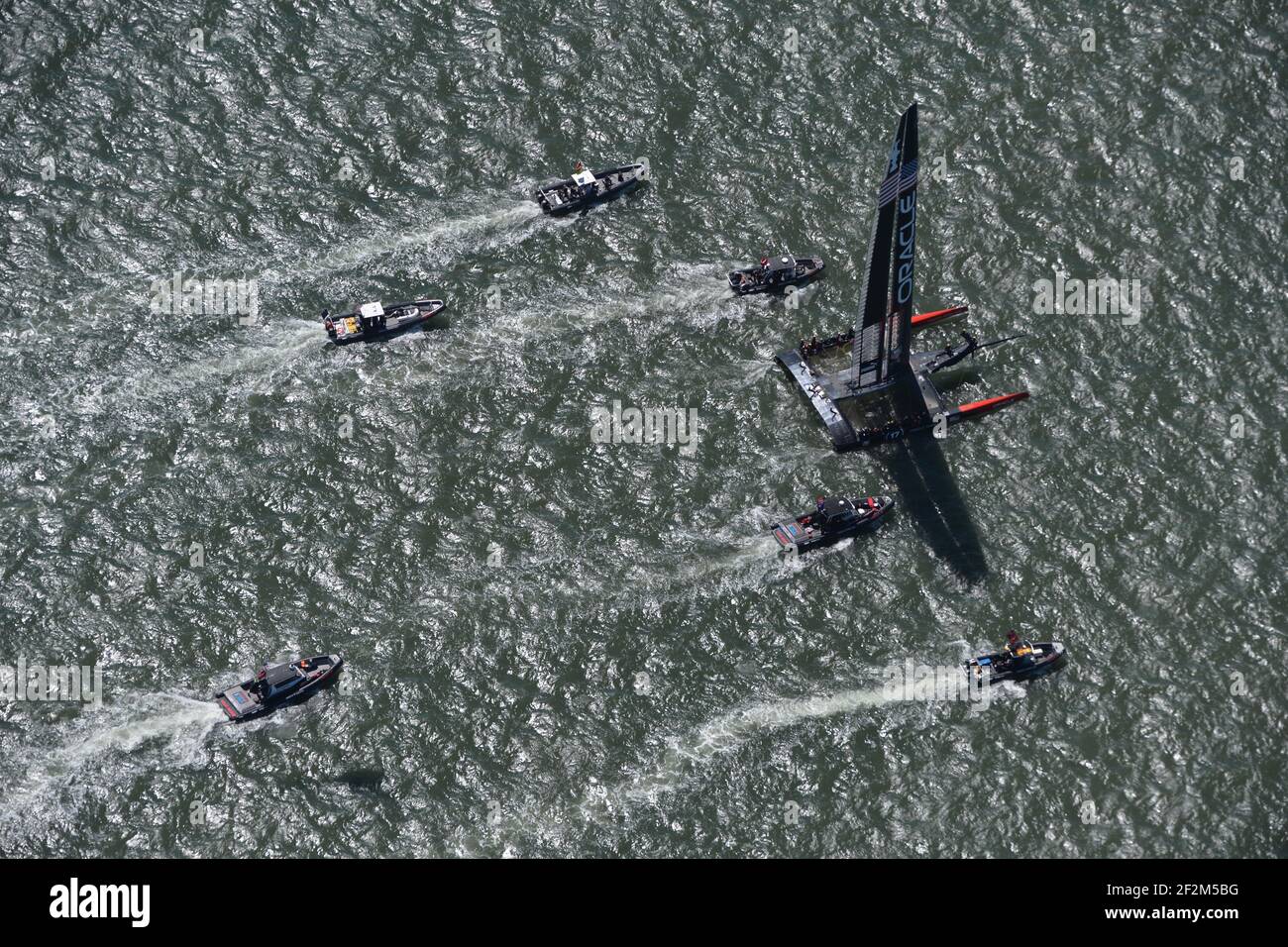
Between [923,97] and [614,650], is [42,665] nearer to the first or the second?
[614,650]

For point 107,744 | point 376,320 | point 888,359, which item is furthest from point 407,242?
point 107,744

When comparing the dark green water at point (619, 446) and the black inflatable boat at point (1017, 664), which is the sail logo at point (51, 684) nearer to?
the dark green water at point (619, 446)

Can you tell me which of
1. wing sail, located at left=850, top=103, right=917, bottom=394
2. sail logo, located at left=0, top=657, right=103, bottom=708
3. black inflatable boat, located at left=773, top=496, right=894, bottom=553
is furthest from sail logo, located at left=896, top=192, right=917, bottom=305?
sail logo, located at left=0, top=657, right=103, bottom=708

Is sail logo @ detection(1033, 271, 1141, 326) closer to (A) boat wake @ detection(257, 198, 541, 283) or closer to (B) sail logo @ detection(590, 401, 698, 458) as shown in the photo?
(B) sail logo @ detection(590, 401, 698, 458)

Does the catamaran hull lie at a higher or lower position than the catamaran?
lower

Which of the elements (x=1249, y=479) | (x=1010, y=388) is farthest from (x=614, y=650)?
(x=1249, y=479)
